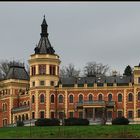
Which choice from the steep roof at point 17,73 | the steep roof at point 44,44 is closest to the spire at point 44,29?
the steep roof at point 44,44

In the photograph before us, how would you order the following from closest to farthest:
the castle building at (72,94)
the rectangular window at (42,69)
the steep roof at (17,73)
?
the castle building at (72,94) < the rectangular window at (42,69) < the steep roof at (17,73)

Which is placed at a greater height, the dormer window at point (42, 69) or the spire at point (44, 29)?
the spire at point (44, 29)

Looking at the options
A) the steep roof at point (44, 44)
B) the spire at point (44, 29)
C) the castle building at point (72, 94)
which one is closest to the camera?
the castle building at point (72, 94)

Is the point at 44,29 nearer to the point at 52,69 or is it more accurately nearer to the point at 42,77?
the point at 52,69

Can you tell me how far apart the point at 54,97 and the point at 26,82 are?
31.3 feet

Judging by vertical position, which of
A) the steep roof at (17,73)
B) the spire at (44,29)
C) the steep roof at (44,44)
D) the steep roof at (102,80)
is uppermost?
the spire at (44,29)

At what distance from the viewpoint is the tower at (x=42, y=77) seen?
2810 inches

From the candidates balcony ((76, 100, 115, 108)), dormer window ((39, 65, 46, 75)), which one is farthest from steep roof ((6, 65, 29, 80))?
balcony ((76, 100, 115, 108))

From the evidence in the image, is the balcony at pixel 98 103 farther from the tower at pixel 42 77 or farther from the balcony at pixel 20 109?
the balcony at pixel 20 109

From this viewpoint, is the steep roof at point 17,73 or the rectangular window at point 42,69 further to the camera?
the steep roof at point 17,73

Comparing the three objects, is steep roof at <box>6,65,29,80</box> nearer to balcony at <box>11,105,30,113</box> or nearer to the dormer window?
balcony at <box>11,105,30,113</box>

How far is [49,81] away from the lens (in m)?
71.9

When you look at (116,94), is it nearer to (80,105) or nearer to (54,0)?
(80,105)

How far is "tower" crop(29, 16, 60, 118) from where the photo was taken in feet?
234
